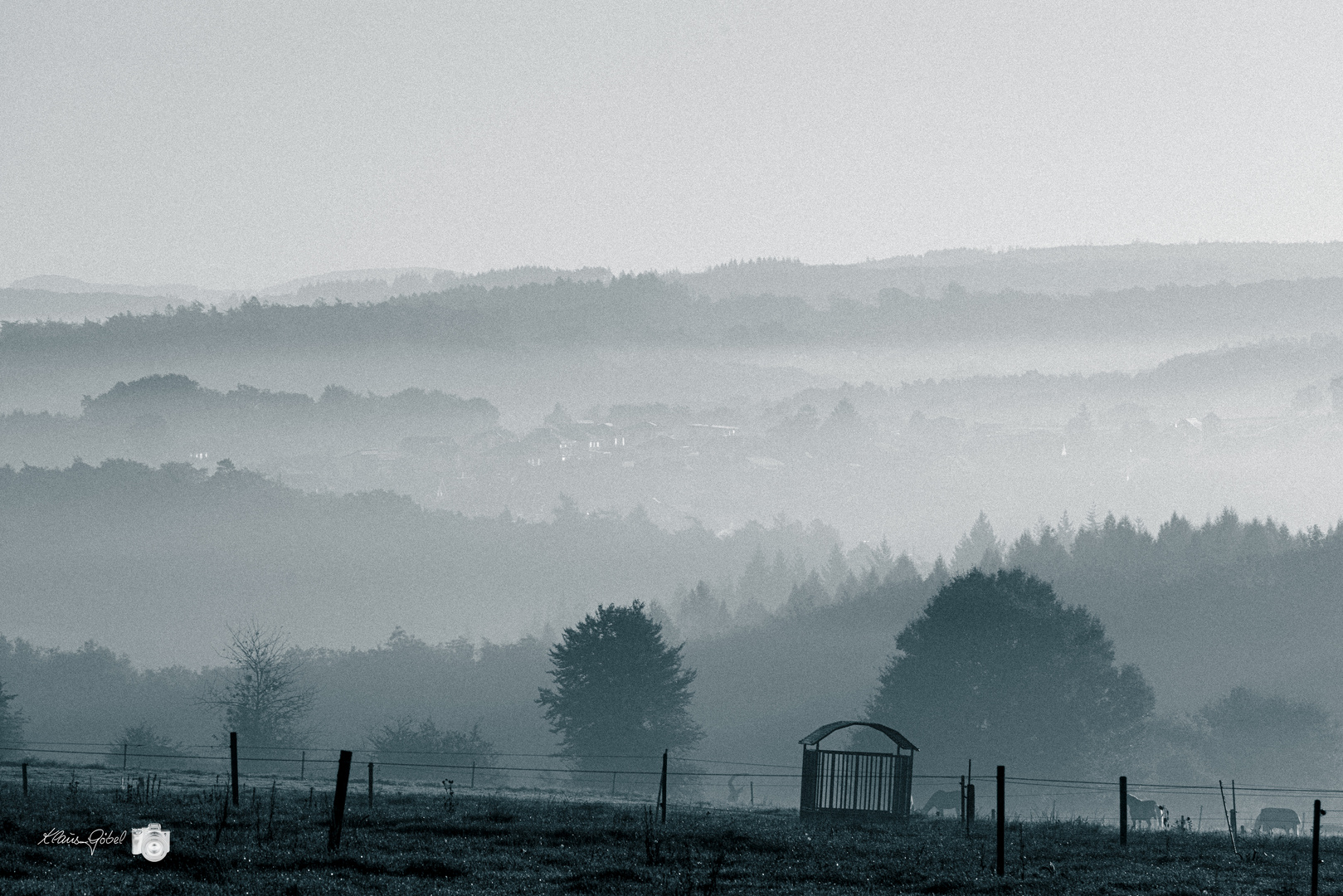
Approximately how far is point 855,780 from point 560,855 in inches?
1020

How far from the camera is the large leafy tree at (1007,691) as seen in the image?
373 feet

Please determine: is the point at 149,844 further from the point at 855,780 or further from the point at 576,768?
the point at 576,768

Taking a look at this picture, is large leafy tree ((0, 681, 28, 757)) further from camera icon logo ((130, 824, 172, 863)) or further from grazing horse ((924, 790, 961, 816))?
camera icon logo ((130, 824, 172, 863))

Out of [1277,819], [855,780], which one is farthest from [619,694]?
[855,780]

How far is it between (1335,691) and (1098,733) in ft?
134

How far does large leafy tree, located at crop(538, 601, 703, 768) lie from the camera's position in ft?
367

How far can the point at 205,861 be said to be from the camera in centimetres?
2808

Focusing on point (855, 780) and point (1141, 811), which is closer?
point (855, 780)

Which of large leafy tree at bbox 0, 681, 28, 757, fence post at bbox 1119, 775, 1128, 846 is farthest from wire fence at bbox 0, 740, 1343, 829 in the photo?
fence post at bbox 1119, 775, 1128, 846

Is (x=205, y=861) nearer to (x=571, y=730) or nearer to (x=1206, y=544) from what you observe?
(x=571, y=730)

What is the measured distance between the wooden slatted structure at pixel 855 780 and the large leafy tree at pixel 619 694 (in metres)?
54.9

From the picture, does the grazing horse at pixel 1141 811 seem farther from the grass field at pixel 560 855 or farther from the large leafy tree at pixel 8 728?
the large leafy tree at pixel 8 728

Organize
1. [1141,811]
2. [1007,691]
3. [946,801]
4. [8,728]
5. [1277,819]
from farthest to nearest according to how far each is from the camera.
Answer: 1. [1007,691]
2. [8,728]
3. [946,801]
4. [1277,819]
5. [1141,811]

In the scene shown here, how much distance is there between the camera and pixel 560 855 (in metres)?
32.2
